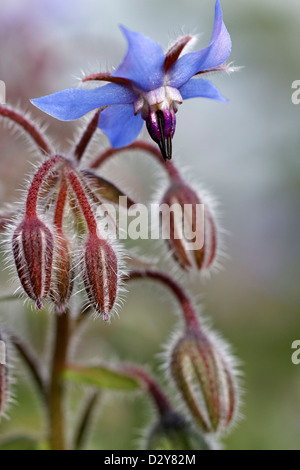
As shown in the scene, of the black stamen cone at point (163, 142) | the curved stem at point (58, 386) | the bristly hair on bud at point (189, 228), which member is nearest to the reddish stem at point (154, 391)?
the curved stem at point (58, 386)

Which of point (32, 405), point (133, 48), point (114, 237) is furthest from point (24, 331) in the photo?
point (133, 48)

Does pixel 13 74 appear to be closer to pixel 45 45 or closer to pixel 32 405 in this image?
pixel 45 45

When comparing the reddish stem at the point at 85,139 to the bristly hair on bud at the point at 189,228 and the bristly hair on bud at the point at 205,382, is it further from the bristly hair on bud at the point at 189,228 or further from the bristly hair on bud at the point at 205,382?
the bristly hair on bud at the point at 205,382

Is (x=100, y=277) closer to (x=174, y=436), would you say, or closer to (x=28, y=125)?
(x=28, y=125)

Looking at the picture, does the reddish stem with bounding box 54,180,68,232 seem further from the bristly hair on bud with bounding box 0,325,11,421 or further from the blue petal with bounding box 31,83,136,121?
the bristly hair on bud with bounding box 0,325,11,421

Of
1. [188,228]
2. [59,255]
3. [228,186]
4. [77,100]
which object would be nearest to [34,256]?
[59,255]

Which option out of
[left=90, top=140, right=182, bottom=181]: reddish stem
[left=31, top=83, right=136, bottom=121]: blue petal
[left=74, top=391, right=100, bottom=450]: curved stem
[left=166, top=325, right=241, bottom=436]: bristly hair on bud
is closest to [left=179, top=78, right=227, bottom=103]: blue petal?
[left=31, top=83, right=136, bottom=121]: blue petal

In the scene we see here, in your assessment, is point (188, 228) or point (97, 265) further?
point (188, 228)
